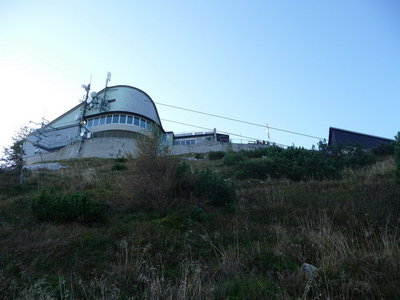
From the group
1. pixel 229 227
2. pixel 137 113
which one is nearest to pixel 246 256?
pixel 229 227

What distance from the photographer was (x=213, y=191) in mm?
7773

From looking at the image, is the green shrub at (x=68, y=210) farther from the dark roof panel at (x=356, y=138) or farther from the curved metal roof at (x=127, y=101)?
the curved metal roof at (x=127, y=101)

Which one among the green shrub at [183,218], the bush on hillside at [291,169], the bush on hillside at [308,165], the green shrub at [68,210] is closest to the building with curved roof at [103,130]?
the bush on hillside at [308,165]

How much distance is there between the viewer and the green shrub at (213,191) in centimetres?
766

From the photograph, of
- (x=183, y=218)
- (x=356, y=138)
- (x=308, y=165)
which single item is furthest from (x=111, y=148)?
(x=356, y=138)

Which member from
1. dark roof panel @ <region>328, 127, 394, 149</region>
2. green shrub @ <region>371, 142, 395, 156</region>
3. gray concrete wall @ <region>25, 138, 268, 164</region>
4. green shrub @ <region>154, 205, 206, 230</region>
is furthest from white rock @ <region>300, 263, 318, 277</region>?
dark roof panel @ <region>328, 127, 394, 149</region>

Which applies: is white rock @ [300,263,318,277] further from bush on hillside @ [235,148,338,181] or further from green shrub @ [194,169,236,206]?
bush on hillside @ [235,148,338,181]

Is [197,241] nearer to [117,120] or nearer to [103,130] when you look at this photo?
[103,130]

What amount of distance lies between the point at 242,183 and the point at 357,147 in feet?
31.7

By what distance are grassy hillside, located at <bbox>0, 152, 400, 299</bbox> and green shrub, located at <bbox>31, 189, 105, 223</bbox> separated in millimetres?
26

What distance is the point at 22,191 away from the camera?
32.9 feet

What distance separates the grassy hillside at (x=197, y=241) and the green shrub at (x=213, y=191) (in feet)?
0.11

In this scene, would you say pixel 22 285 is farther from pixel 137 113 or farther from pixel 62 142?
pixel 62 142

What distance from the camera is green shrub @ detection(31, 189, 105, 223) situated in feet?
20.9
